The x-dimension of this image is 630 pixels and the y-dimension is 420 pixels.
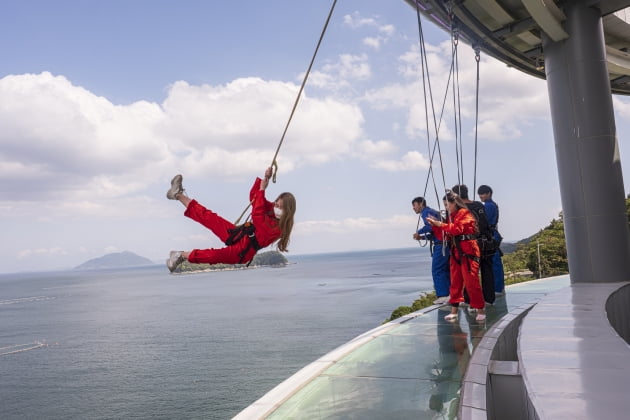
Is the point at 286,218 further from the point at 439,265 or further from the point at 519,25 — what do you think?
the point at 519,25

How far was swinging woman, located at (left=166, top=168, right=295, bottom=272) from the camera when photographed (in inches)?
161

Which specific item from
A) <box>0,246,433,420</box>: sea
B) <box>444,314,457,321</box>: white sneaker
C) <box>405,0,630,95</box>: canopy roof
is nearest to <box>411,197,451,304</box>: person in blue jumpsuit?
<box>444,314,457,321</box>: white sneaker

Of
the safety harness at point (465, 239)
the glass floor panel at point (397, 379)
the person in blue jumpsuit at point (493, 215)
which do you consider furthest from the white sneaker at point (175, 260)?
the person in blue jumpsuit at point (493, 215)

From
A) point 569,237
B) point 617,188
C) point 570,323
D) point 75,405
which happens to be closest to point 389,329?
point 570,323

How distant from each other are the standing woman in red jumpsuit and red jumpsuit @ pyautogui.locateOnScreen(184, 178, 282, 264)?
2210mm

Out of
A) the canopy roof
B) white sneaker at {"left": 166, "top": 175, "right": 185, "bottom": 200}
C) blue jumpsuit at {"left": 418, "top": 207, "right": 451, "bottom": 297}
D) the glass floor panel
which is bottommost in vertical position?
the glass floor panel

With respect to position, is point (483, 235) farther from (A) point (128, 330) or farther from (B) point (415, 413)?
(A) point (128, 330)

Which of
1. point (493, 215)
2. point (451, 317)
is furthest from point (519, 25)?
point (451, 317)

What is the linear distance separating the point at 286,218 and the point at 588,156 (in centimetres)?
522

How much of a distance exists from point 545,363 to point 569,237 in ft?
18.8

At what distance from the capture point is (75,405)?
3716 cm

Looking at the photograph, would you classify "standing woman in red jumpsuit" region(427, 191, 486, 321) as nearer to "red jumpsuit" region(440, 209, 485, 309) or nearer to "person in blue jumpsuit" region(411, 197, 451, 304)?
"red jumpsuit" region(440, 209, 485, 309)

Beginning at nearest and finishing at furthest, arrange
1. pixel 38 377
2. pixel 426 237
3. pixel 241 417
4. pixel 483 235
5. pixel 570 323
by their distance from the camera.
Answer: pixel 241 417
pixel 570 323
pixel 483 235
pixel 426 237
pixel 38 377

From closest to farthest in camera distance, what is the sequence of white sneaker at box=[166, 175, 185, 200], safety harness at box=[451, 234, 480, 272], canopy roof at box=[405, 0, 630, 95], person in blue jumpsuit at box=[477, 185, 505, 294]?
white sneaker at box=[166, 175, 185, 200], safety harness at box=[451, 234, 480, 272], person in blue jumpsuit at box=[477, 185, 505, 294], canopy roof at box=[405, 0, 630, 95]
